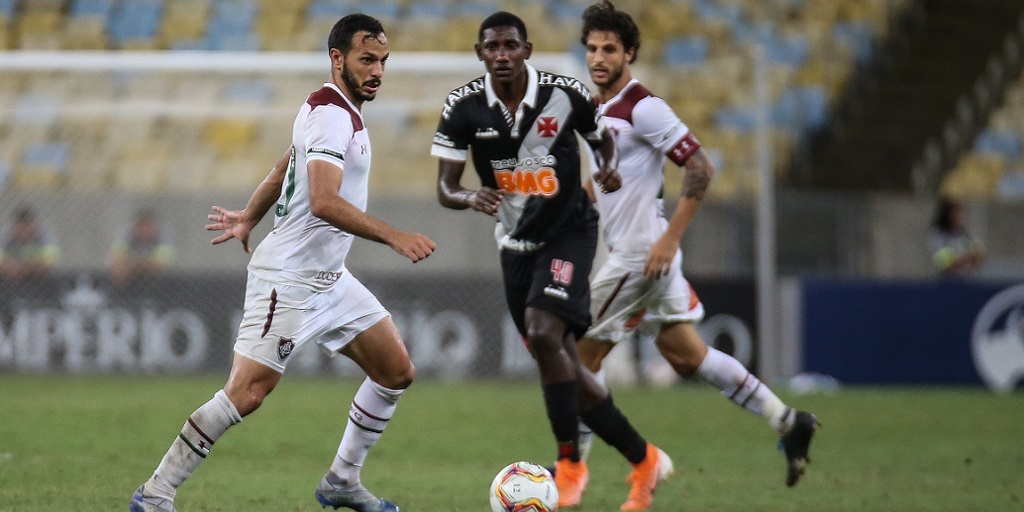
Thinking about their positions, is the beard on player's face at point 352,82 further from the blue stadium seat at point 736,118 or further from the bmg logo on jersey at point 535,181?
the blue stadium seat at point 736,118

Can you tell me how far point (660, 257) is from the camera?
6.77 meters

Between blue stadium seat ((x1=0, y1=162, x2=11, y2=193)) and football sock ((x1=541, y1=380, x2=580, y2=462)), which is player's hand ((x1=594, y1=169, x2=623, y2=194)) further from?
blue stadium seat ((x1=0, y1=162, x2=11, y2=193))

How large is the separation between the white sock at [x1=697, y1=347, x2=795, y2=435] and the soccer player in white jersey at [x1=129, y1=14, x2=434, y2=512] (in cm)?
178

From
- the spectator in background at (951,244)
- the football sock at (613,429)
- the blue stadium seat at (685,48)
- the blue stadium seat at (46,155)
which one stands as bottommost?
the spectator in background at (951,244)

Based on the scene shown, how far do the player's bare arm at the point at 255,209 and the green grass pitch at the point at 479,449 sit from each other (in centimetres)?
121

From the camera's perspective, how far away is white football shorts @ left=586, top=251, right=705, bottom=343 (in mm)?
7023

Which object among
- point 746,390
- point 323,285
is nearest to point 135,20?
point 746,390

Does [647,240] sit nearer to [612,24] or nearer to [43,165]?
[612,24]

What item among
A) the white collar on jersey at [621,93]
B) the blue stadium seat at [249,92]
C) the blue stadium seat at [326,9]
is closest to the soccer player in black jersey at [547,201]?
the white collar on jersey at [621,93]

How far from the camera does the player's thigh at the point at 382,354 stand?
5875 millimetres

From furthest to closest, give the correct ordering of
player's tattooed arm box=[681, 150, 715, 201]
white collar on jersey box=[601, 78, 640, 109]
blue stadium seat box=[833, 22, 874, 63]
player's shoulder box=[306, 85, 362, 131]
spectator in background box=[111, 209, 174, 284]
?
blue stadium seat box=[833, 22, 874, 63] → spectator in background box=[111, 209, 174, 284] → white collar on jersey box=[601, 78, 640, 109] → player's tattooed arm box=[681, 150, 715, 201] → player's shoulder box=[306, 85, 362, 131]

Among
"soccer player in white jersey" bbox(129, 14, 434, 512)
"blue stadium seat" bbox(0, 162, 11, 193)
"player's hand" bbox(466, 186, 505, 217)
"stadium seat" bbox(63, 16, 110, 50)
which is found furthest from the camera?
"stadium seat" bbox(63, 16, 110, 50)

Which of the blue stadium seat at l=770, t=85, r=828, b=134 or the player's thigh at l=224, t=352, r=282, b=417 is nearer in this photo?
the player's thigh at l=224, t=352, r=282, b=417

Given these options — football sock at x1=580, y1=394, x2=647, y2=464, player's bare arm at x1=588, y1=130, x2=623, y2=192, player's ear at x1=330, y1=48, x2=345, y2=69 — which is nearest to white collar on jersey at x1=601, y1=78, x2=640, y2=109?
player's bare arm at x1=588, y1=130, x2=623, y2=192
